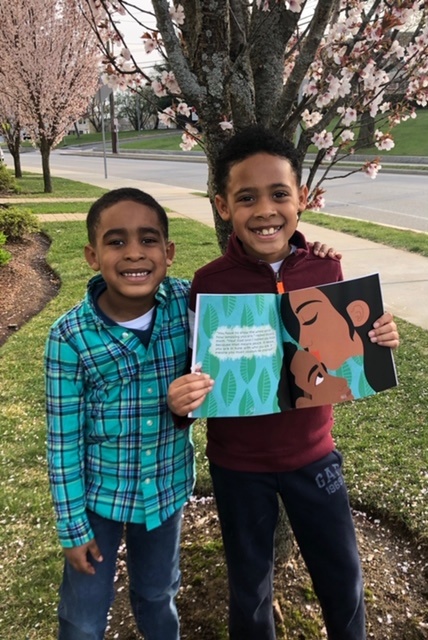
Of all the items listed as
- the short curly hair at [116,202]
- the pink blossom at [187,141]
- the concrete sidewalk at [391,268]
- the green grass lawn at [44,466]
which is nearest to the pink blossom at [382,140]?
the pink blossom at [187,141]

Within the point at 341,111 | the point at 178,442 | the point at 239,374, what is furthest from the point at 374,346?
the point at 341,111

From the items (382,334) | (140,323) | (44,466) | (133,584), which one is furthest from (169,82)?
(44,466)

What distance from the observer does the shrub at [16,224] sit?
8930 millimetres

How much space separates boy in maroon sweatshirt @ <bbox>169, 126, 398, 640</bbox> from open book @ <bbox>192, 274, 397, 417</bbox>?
0.26 feet

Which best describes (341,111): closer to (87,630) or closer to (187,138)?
(187,138)

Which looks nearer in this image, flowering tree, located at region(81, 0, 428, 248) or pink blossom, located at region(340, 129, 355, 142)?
flowering tree, located at region(81, 0, 428, 248)

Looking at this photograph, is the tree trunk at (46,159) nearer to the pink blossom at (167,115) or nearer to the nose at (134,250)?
the pink blossom at (167,115)

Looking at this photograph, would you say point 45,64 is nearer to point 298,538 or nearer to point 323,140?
point 323,140

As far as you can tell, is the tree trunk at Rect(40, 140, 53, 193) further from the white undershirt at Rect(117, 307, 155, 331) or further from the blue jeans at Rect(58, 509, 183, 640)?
the blue jeans at Rect(58, 509, 183, 640)

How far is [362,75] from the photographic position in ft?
7.30

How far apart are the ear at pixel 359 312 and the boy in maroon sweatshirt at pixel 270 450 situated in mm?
50

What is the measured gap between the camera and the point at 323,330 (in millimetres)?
1636

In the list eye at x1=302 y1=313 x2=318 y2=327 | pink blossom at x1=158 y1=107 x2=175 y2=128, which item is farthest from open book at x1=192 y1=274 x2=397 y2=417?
pink blossom at x1=158 y1=107 x2=175 y2=128

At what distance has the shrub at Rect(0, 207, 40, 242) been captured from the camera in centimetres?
893
